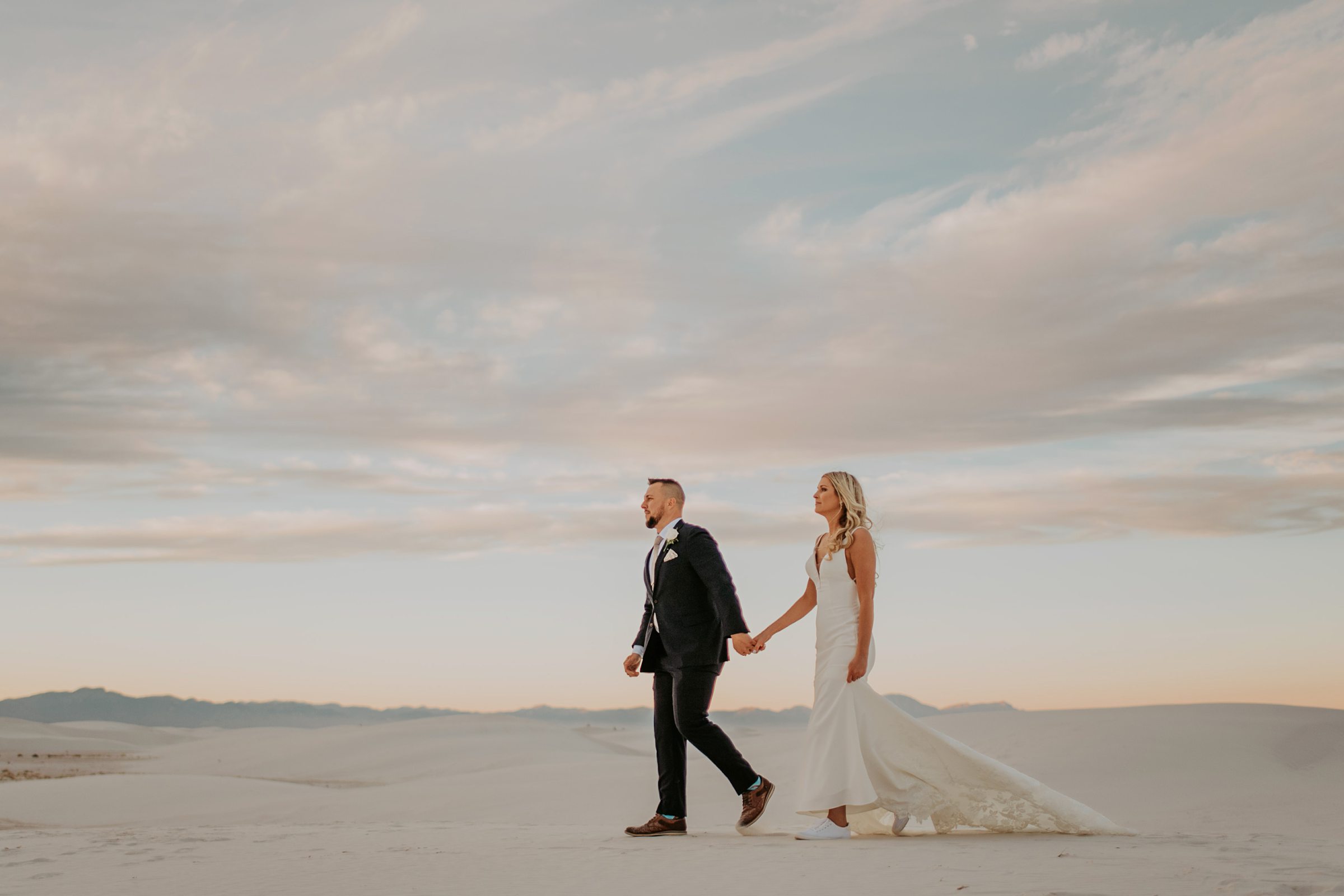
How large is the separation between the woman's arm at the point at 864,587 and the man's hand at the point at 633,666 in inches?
54.9

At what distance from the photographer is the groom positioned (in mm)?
6969

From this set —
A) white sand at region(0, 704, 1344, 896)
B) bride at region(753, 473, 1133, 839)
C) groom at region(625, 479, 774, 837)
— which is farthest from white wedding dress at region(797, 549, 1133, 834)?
groom at region(625, 479, 774, 837)

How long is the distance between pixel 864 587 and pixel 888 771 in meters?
1.10

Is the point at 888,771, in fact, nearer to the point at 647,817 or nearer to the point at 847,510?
the point at 847,510

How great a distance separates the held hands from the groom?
0.62m

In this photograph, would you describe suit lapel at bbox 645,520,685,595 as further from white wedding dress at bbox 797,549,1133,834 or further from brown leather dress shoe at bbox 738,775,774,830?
brown leather dress shoe at bbox 738,775,774,830

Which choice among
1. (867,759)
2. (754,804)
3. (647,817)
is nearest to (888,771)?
(867,759)

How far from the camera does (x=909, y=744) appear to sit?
6.83 m

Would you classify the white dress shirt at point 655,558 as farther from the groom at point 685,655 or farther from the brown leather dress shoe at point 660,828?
the brown leather dress shoe at point 660,828

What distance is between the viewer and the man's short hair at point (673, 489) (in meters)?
7.58

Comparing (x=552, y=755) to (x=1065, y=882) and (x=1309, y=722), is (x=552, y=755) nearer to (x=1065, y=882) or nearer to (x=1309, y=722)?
(x=1309, y=722)

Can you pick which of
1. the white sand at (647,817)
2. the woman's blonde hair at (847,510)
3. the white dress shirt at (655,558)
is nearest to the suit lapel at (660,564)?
the white dress shirt at (655,558)

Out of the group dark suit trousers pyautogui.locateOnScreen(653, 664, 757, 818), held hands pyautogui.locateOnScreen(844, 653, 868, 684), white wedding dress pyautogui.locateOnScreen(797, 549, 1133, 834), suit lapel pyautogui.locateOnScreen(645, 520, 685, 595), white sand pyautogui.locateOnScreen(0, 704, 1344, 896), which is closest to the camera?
white sand pyautogui.locateOnScreen(0, 704, 1344, 896)

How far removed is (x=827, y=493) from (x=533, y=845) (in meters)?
2.76
